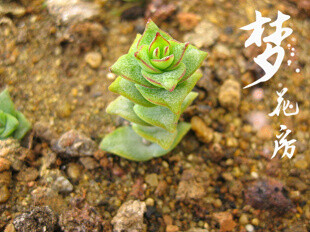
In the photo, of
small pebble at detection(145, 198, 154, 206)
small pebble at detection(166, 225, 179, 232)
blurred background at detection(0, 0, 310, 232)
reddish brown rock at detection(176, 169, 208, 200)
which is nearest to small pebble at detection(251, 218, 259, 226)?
blurred background at detection(0, 0, 310, 232)

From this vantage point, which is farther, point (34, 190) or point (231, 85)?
point (231, 85)

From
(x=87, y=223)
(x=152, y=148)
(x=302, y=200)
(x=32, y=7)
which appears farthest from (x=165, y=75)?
(x=32, y=7)

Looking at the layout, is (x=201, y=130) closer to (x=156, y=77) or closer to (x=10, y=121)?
(x=156, y=77)

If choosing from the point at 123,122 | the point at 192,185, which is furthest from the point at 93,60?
the point at 192,185

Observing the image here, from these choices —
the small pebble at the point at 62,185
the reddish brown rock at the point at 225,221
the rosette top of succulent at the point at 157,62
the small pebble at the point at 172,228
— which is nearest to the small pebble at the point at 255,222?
the reddish brown rock at the point at 225,221

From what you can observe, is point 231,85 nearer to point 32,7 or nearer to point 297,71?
point 297,71

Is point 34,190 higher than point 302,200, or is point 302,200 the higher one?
point 34,190

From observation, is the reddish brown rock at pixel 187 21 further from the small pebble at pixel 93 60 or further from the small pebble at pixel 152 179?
the small pebble at pixel 152 179
